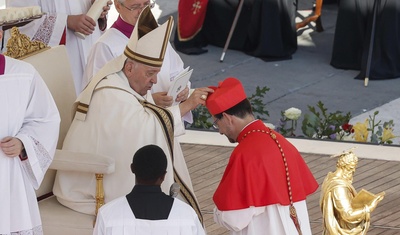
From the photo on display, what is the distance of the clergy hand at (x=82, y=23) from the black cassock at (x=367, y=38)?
3.92 metres

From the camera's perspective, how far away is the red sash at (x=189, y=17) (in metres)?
11.2

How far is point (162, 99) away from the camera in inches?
238

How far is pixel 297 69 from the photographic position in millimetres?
10773

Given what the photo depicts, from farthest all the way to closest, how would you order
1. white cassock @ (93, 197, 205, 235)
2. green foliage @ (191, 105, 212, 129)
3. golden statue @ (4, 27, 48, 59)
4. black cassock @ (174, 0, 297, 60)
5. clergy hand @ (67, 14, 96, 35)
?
black cassock @ (174, 0, 297, 60) → green foliage @ (191, 105, 212, 129) → clergy hand @ (67, 14, 96, 35) → golden statue @ (4, 27, 48, 59) → white cassock @ (93, 197, 205, 235)

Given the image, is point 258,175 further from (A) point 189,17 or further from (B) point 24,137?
(A) point 189,17

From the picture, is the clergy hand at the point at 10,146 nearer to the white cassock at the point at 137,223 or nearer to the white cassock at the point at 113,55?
the white cassock at the point at 137,223

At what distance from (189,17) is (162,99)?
525 centimetres

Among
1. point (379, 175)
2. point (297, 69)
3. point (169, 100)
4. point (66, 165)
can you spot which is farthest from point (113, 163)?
point (297, 69)

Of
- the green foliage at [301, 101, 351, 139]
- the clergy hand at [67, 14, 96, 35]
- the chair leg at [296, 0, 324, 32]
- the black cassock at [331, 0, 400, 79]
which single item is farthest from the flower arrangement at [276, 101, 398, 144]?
the chair leg at [296, 0, 324, 32]

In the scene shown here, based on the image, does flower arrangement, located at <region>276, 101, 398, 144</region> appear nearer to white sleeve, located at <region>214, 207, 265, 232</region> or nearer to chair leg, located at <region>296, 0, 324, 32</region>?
white sleeve, located at <region>214, 207, 265, 232</region>

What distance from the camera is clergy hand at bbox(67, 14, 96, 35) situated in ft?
23.2

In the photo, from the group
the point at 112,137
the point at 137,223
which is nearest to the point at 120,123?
the point at 112,137

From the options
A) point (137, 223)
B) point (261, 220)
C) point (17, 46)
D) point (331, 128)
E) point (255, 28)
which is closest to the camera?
point (137, 223)

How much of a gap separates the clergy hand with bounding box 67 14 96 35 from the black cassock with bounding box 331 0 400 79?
12.9 feet
